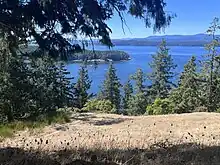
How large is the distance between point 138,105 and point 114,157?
57.2 meters

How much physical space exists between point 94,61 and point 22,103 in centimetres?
2249

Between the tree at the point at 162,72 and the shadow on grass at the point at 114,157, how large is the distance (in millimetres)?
56260

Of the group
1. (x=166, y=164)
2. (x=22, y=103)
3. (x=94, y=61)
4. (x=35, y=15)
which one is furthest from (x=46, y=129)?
(x=22, y=103)

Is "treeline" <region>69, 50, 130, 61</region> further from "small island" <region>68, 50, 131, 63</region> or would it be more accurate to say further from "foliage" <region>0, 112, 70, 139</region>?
"foliage" <region>0, 112, 70, 139</region>

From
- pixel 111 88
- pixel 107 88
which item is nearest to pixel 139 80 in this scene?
pixel 111 88

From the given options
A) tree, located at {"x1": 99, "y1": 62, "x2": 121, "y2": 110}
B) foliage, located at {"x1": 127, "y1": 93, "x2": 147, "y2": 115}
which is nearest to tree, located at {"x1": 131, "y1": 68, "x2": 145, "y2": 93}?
tree, located at {"x1": 99, "y1": 62, "x2": 121, "y2": 110}

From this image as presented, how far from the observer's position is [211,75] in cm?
4669

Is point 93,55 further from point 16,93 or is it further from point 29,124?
point 16,93

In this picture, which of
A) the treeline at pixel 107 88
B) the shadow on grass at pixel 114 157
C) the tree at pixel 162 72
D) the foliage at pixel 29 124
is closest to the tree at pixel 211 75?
the treeline at pixel 107 88

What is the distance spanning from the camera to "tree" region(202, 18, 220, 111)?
45237mm

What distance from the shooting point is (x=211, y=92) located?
48219mm

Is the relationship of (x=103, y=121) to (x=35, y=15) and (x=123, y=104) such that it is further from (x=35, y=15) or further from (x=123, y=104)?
(x=123, y=104)

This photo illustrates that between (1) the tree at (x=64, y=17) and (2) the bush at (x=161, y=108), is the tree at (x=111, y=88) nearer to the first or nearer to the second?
(2) the bush at (x=161, y=108)

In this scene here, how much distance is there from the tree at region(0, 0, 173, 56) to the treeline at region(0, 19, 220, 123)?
0.40m
